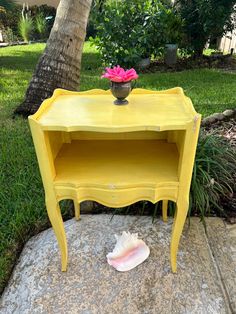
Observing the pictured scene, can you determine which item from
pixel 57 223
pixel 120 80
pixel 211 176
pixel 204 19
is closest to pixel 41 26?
pixel 204 19

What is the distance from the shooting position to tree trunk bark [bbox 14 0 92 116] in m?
3.44

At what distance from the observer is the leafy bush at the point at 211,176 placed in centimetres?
222

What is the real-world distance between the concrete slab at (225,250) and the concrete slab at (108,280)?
43 mm

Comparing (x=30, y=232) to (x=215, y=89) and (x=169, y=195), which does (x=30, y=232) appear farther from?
(x=215, y=89)

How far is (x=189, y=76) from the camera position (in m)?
5.91

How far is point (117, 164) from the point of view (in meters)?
1.74

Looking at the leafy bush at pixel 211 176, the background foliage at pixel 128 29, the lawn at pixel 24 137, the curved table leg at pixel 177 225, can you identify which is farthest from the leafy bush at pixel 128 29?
the curved table leg at pixel 177 225

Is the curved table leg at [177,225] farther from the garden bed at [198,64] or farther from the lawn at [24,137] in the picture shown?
the garden bed at [198,64]

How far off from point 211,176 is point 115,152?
0.95 meters

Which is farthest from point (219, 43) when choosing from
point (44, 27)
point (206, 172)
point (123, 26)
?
point (206, 172)

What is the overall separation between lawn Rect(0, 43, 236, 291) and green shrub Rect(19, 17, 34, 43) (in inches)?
168

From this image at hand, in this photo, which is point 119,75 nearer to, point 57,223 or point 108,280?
point 57,223

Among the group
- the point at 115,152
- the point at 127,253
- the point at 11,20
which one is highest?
the point at 115,152

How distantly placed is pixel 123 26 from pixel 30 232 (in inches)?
199
